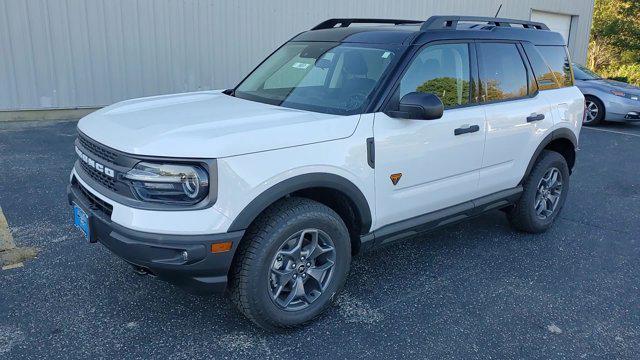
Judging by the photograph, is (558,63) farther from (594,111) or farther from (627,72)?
(627,72)

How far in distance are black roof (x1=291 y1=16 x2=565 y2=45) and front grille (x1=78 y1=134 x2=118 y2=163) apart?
6.27 feet

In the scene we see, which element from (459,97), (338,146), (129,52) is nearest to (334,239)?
(338,146)

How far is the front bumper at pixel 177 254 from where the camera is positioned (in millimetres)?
2498

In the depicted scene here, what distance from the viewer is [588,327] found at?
3195mm

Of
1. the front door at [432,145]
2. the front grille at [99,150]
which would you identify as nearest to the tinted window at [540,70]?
the front door at [432,145]

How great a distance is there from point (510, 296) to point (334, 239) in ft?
4.66

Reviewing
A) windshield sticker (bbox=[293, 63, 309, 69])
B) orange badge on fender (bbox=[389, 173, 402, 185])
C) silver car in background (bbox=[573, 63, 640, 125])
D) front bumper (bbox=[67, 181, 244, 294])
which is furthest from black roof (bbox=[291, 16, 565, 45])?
silver car in background (bbox=[573, 63, 640, 125])

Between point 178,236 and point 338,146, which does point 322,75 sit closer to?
point 338,146

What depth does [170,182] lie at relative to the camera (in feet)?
8.33

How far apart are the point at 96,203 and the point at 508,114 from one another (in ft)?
10.1

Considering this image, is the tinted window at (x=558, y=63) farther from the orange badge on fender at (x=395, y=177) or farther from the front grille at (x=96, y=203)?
the front grille at (x=96, y=203)

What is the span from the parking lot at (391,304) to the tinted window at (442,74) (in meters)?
1.35

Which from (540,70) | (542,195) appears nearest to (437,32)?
(540,70)

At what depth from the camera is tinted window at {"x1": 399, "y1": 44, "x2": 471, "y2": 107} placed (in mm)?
3418
